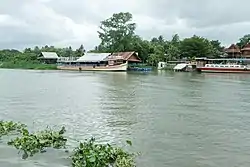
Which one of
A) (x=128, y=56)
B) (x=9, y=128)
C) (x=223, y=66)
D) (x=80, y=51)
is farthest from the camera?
(x=80, y=51)

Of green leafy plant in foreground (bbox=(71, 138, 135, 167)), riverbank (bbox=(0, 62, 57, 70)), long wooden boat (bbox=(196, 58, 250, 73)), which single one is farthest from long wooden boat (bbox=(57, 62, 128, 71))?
green leafy plant in foreground (bbox=(71, 138, 135, 167))

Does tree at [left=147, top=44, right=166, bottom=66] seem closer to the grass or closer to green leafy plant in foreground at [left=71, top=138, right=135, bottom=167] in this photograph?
the grass

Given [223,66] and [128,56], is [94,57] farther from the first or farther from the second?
[223,66]

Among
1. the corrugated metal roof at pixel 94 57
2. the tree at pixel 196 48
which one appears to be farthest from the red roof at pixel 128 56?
the tree at pixel 196 48

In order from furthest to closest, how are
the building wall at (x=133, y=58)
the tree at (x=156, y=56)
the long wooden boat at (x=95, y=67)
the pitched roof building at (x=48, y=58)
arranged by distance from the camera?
1. the pitched roof building at (x=48, y=58)
2. the tree at (x=156, y=56)
3. the building wall at (x=133, y=58)
4. the long wooden boat at (x=95, y=67)

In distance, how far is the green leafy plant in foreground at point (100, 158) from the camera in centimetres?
789

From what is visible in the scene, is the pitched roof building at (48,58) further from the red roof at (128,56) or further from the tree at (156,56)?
→ the tree at (156,56)

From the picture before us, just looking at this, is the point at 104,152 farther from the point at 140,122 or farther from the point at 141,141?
the point at 140,122

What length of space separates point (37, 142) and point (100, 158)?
2584 millimetres

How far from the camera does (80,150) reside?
29.2ft

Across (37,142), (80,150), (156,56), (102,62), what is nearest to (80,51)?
(102,62)

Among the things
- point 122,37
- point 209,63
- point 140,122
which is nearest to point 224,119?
point 140,122

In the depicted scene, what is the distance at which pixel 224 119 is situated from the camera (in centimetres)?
1541

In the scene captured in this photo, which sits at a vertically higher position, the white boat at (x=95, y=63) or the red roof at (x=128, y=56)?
the red roof at (x=128, y=56)
